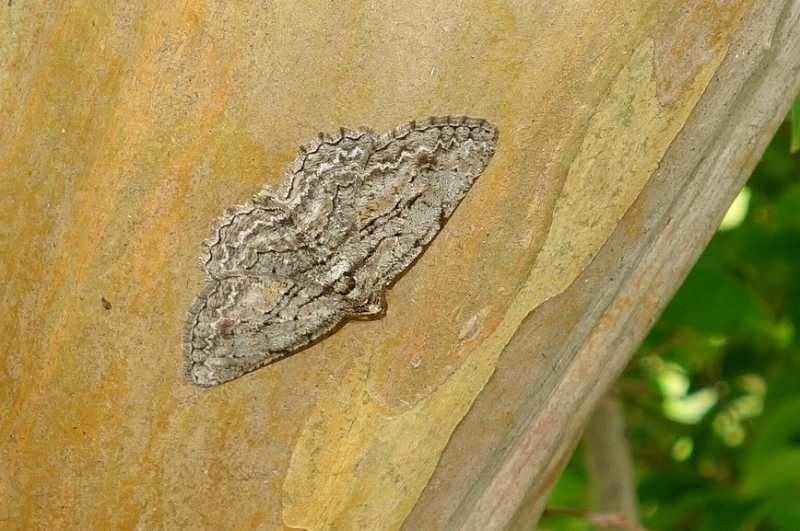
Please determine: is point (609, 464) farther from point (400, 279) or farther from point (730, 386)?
point (400, 279)

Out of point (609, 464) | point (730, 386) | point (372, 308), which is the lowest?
point (372, 308)

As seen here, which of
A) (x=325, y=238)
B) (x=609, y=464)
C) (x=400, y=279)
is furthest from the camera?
(x=609, y=464)

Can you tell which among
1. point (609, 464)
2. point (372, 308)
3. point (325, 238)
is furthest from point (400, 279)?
point (609, 464)

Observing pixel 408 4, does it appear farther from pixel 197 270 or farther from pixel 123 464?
pixel 123 464

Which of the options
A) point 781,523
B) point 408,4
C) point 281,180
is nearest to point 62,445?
point 281,180

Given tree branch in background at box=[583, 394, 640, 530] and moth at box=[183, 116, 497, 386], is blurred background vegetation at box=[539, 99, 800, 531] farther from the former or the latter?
moth at box=[183, 116, 497, 386]

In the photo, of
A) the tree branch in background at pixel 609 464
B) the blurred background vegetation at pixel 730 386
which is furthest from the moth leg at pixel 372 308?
the tree branch in background at pixel 609 464
